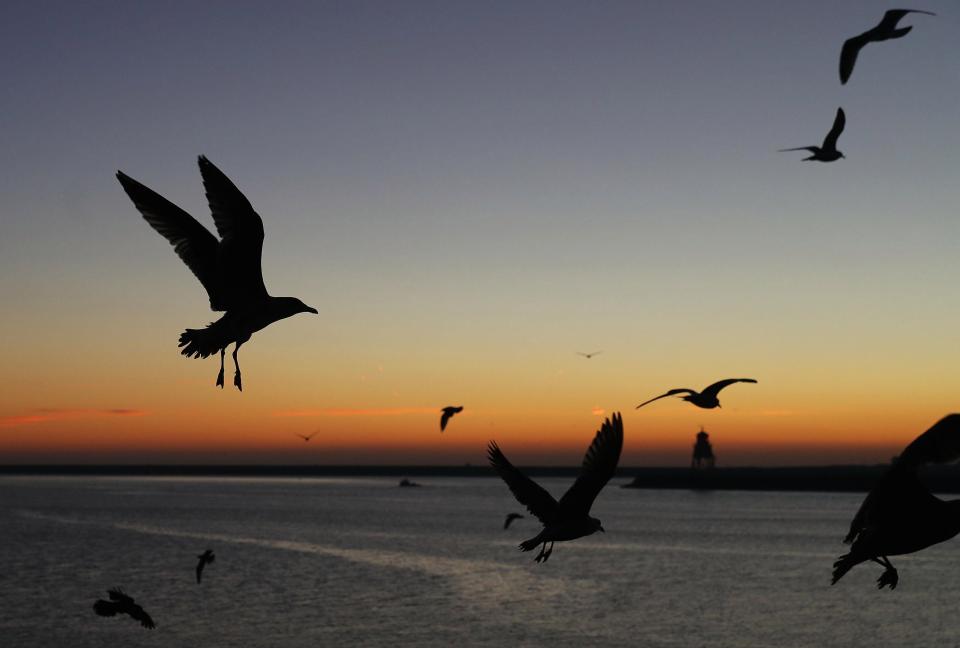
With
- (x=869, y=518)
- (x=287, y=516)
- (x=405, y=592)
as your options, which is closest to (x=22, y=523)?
(x=287, y=516)

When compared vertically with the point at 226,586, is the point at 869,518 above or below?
above

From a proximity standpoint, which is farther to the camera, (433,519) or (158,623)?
(433,519)

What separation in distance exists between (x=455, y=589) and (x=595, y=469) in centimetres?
6047

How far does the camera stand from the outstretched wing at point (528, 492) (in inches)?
528

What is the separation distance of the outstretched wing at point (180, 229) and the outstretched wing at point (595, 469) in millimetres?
5164

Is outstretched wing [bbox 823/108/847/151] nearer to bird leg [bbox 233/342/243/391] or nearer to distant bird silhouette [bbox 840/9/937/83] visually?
distant bird silhouette [bbox 840/9/937/83]

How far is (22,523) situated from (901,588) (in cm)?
10153

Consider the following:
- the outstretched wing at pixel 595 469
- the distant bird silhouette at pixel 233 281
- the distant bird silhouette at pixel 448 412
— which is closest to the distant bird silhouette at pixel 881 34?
the outstretched wing at pixel 595 469

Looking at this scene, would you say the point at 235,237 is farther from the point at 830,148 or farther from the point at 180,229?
the point at 830,148

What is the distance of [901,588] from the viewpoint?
7394cm

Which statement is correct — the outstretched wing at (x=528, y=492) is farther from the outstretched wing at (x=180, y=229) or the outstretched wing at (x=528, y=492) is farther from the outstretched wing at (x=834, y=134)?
the outstretched wing at (x=834, y=134)

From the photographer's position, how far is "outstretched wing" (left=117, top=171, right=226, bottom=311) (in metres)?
13.7

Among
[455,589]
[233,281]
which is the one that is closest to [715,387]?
[233,281]

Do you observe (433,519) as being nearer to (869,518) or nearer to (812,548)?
(812,548)
